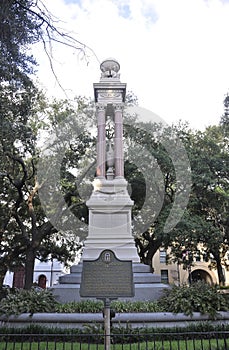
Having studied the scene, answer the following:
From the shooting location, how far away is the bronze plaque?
5.87m

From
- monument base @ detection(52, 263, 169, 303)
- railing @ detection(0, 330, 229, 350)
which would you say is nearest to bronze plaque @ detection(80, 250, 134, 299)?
railing @ detection(0, 330, 229, 350)

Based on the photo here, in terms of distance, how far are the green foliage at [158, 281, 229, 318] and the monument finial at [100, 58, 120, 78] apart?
424 inches

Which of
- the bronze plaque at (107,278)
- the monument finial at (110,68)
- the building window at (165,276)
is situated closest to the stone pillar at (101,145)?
the monument finial at (110,68)

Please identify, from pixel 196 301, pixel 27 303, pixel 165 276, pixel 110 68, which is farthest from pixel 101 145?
pixel 165 276

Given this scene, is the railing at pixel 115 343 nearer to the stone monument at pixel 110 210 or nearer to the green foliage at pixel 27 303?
the green foliage at pixel 27 303

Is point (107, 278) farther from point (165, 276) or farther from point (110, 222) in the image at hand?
point (165, 276)

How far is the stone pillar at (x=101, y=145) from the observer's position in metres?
14.2

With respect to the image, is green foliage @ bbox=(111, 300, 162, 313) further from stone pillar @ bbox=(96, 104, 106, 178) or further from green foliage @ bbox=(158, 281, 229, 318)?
stone pillar @ bbox=(96, 104, 106, 178)

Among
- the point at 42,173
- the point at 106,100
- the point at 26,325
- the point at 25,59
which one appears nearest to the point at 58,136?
the point at 42,173

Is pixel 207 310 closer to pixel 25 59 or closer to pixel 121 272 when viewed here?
pixel 121 272

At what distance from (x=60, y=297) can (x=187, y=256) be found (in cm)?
1357

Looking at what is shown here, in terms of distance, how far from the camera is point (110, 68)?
51.9 feet

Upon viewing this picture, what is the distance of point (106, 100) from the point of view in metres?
15.1

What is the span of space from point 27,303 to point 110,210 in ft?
18.0
